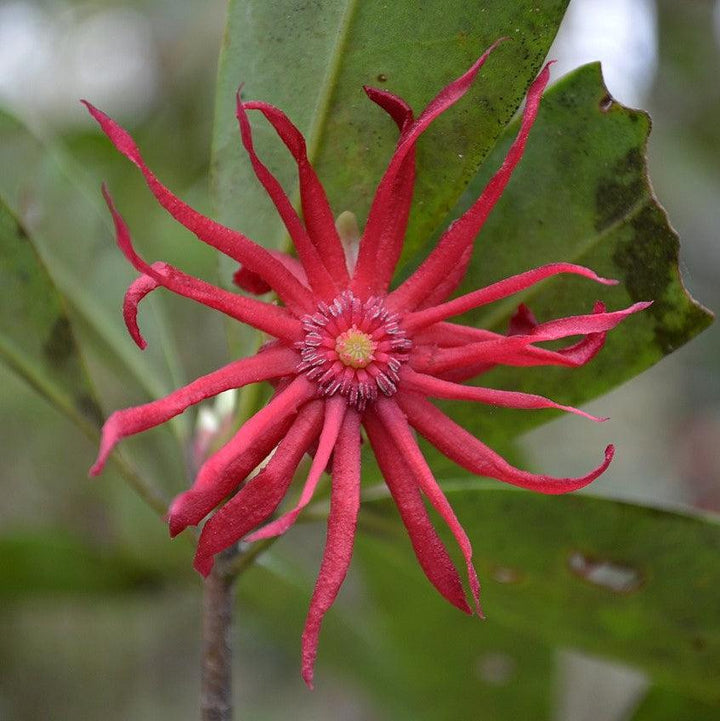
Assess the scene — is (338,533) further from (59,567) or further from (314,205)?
(59,567)

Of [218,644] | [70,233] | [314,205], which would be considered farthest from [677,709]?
[70,233]

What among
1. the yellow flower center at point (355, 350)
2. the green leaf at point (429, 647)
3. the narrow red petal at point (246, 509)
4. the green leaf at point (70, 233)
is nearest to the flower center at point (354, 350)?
the yellow flower center at point (355, 350)

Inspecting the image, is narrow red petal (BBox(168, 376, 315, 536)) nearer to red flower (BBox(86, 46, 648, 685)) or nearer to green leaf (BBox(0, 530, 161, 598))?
red flower (BBox(86, 46, 648, 685))

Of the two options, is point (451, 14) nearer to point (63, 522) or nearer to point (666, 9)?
point (63, 522)

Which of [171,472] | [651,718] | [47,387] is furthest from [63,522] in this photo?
[651,718]

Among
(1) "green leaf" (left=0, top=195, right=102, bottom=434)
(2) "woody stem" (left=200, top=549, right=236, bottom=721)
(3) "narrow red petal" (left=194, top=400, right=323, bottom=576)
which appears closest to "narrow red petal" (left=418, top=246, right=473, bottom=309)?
(3) "narrow red petal" (left=194, top=400, right=323, bottom=576)

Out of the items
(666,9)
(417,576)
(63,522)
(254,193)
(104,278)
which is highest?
(666,9)
